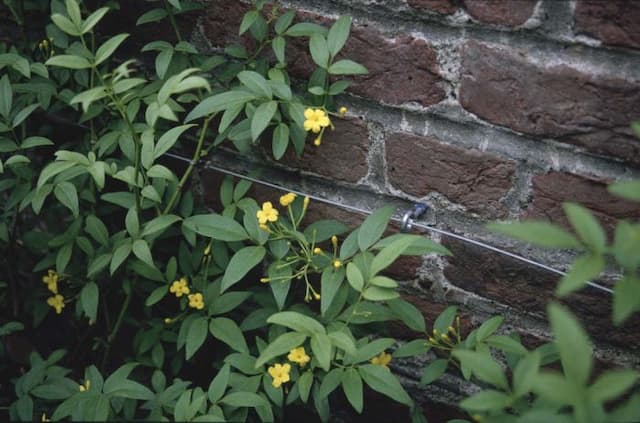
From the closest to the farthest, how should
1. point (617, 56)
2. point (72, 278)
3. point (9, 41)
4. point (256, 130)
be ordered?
point (617, 56) < point (256, 130) < point (72, 278) < point (9, 41)

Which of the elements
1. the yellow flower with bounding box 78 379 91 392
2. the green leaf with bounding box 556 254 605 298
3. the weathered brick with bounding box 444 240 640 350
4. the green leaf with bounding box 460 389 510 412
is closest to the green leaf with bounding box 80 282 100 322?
the yellow flower with bounding box 78 379 91 392

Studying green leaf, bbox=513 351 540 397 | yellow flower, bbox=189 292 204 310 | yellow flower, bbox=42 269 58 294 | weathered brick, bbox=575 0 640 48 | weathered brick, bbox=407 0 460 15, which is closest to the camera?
green leaf, bbox=513 351 540 397

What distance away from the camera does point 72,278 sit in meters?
1.43

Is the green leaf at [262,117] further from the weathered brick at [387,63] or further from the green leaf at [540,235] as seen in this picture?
the green leaf at [540,235]

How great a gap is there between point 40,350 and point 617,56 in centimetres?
137

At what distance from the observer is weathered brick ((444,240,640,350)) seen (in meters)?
1.20

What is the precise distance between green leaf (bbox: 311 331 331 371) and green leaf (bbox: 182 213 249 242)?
10.4 inches

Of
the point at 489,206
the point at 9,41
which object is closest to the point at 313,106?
the point at 489,206

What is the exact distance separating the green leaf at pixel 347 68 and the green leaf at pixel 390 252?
0.29 meters

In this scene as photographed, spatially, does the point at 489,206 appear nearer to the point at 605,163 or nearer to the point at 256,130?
the point at 605,163

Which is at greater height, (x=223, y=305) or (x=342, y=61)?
(x=342, y=61)

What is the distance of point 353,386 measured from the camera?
43.9 inches

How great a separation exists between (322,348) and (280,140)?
40 centimetres

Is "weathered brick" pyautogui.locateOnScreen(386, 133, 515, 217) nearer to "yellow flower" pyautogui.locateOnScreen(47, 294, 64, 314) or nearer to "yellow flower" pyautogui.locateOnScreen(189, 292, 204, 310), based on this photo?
"yellow flower" pyautogui.locateOnScreen(189, 292, 204, 310)
